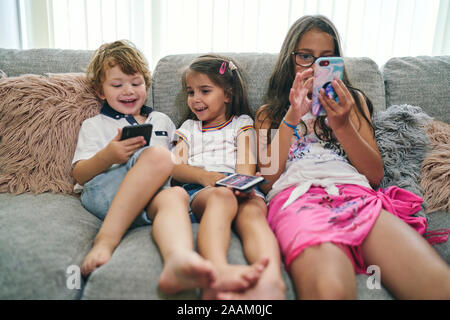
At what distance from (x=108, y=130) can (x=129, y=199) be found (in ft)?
1.24

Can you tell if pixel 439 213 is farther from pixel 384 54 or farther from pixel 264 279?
pixel 384 54

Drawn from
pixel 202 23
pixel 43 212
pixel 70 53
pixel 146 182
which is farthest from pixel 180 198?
pixel 202 23

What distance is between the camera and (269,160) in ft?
3.35

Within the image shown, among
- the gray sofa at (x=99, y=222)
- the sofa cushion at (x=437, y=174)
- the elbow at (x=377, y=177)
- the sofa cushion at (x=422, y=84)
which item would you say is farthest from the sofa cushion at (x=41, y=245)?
the sofa cushion at (x=422, y=84)

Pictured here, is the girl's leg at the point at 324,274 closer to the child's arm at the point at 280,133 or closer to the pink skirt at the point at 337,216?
the pink skirt at the point at 337,216

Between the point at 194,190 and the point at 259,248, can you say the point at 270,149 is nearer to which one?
the point at 194,190

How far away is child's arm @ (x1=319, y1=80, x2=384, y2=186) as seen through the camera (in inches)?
34.3

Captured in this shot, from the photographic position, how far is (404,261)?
2.19ft

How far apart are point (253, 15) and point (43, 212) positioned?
1409 mm

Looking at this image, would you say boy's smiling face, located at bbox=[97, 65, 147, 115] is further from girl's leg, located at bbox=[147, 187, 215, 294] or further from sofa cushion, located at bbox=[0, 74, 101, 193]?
girl's leg, located at bbox=[147, 187, 215, 294]

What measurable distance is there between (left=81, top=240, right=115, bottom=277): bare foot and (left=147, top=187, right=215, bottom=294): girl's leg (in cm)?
12

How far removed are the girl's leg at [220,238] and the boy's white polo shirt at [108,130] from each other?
349mm

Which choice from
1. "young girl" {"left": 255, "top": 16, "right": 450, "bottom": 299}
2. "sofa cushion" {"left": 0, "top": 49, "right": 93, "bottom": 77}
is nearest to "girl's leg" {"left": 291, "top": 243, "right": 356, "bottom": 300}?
"young girl" {"left": 255, "top": 16, "right": 450, "bottom": 299}

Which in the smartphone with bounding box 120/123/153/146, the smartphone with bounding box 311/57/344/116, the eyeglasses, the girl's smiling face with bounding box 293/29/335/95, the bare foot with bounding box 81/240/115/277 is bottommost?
the bare foot with bounding box 81/240/115/277
